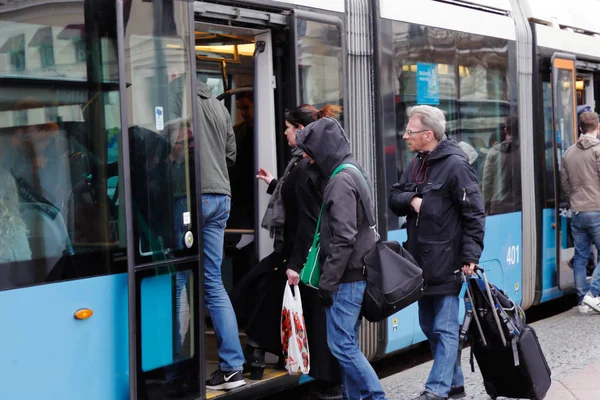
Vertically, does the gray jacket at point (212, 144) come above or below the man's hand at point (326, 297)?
above

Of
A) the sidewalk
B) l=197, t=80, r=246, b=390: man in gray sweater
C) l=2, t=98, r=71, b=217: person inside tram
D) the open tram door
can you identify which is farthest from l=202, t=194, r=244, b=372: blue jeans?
the open tram door

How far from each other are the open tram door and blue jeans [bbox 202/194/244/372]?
13.8ft

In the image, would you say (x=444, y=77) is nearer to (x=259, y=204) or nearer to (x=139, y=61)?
(x=259, y=204)

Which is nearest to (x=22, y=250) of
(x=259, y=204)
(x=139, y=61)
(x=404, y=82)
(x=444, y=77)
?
(x=139, y=61)

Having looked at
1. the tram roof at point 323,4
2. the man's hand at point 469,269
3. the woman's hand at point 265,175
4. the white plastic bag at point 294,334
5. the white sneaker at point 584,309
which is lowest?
the white sneaker at point 584,309

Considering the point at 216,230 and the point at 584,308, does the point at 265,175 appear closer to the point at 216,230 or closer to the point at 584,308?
the point at 216,230

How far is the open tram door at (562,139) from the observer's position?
28.0 feet

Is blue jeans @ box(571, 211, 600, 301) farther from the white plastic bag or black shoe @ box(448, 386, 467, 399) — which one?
the white plastic bag

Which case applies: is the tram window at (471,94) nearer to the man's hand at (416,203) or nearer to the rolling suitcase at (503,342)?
the man's hand at (416,203)

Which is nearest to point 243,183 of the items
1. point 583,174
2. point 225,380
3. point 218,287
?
point 218,287

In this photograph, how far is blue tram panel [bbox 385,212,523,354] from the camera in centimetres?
652

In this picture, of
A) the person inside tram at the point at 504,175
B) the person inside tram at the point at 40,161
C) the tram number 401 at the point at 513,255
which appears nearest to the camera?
the person inside tram at the point at 40,161

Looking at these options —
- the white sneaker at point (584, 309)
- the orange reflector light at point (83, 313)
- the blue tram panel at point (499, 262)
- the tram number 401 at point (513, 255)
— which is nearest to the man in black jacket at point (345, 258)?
the orange reflector light at point (83, 313)

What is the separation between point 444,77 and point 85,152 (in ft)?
11.2
